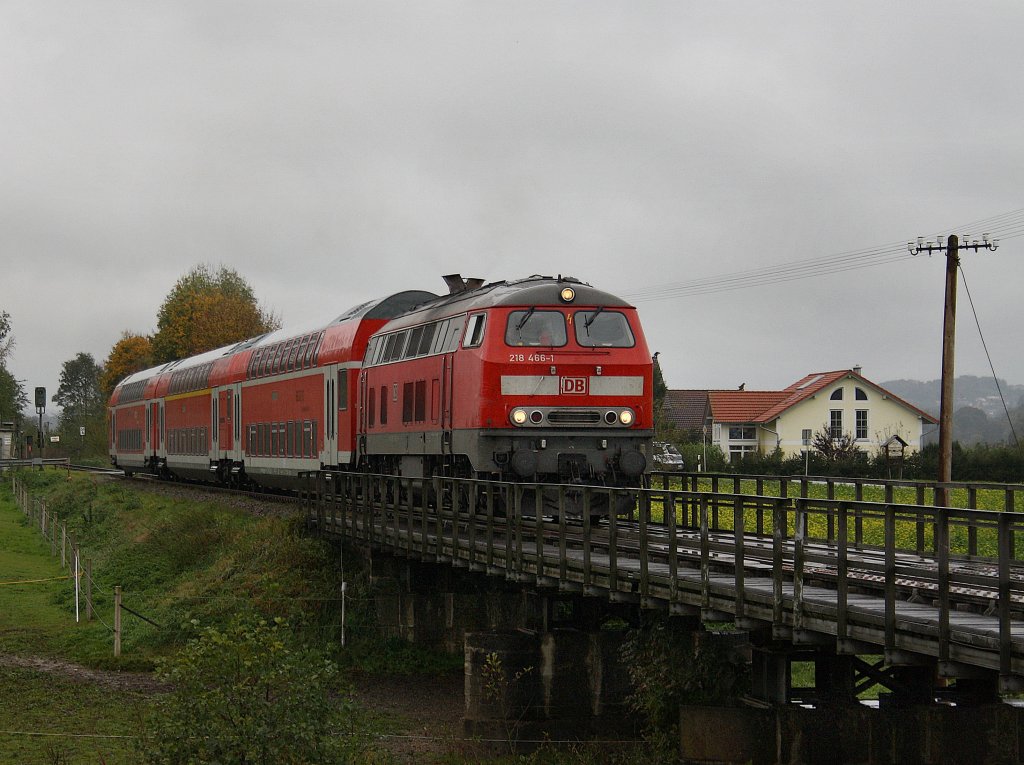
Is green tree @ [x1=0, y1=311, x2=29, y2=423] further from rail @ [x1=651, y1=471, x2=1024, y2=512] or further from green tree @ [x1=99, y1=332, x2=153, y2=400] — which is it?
rail @ [x1=651, y1=471, x2=1024, y2=512]

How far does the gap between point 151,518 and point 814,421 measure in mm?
62501

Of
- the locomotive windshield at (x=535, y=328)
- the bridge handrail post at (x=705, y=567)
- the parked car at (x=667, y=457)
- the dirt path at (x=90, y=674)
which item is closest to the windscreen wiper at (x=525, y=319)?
the locomotive windshield at (x=535, y=328)

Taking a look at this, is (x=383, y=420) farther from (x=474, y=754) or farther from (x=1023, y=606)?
(x=1023, y=606)

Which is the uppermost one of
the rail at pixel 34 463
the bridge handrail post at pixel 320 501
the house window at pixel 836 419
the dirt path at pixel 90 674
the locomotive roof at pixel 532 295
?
the locomotive roof at pixel 532 295

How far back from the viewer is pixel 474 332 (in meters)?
22.2

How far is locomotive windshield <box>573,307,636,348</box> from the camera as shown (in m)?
22.1

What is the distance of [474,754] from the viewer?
62.9 ft

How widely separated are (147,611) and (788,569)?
1754cm

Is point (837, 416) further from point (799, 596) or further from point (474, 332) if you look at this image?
point (799, 596)

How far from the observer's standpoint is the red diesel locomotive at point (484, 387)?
21281mm

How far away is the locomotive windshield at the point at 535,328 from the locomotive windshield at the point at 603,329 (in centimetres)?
32

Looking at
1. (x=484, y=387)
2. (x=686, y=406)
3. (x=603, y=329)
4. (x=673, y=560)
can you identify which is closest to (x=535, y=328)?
(x=603, y=329)

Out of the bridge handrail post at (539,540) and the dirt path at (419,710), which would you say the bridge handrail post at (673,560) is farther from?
the dirt path at (419,710)

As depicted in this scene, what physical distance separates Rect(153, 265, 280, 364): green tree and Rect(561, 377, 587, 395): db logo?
82195 millimetres
